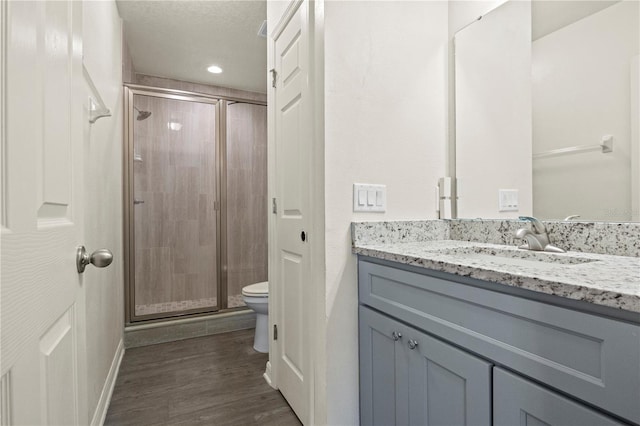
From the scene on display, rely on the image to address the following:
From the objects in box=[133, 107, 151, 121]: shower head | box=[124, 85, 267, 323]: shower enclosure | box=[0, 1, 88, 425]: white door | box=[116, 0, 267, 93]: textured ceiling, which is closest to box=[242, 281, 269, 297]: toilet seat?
box=[124, 85, 267, 323]: shower enclosure

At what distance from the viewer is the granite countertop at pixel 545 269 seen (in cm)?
62

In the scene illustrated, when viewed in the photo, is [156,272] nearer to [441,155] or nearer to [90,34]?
[90,34]

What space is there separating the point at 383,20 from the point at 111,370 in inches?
93.2

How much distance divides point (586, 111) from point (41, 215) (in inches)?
62.1

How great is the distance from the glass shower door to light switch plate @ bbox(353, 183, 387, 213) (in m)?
2.14

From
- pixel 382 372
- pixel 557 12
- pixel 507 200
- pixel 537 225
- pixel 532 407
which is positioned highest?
pixel 557 12

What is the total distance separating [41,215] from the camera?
565 mm

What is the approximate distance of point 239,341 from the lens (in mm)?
2617

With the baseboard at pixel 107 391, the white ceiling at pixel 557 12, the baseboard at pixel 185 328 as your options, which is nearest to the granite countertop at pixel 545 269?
the white ceiling at pixel 557 12

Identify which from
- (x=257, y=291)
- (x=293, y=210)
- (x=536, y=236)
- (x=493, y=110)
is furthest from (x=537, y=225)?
(x=257, y=291)

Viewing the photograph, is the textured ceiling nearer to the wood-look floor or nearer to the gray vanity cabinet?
the gray vanity cabinet

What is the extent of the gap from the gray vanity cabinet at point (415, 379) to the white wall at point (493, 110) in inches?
29.4

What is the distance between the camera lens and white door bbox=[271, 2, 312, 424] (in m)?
1.49

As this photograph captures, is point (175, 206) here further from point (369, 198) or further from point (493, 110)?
point (493, 110)
